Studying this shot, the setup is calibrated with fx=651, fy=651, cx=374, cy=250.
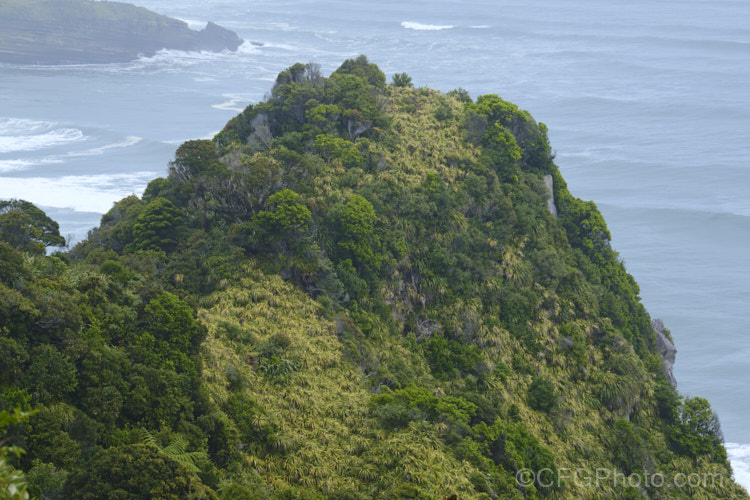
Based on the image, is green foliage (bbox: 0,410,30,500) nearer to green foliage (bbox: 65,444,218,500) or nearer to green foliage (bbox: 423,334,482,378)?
green foliage (bbox: 65,444,218,500)

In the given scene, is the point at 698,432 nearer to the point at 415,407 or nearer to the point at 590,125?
the point at 415,407

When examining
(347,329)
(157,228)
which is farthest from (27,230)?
(347,329)

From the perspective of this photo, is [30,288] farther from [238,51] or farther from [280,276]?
[238,51]

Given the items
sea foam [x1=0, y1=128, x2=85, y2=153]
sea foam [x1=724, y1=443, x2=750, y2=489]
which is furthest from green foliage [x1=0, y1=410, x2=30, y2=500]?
sea foam [x1=0, y1=128, x2=85, y2=153]

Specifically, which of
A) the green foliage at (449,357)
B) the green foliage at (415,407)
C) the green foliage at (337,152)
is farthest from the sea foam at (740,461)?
the green foliage at (337,152)

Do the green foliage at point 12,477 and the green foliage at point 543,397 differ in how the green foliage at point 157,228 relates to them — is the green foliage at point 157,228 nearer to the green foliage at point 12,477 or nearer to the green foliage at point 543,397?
the green foliage at point 543,397
